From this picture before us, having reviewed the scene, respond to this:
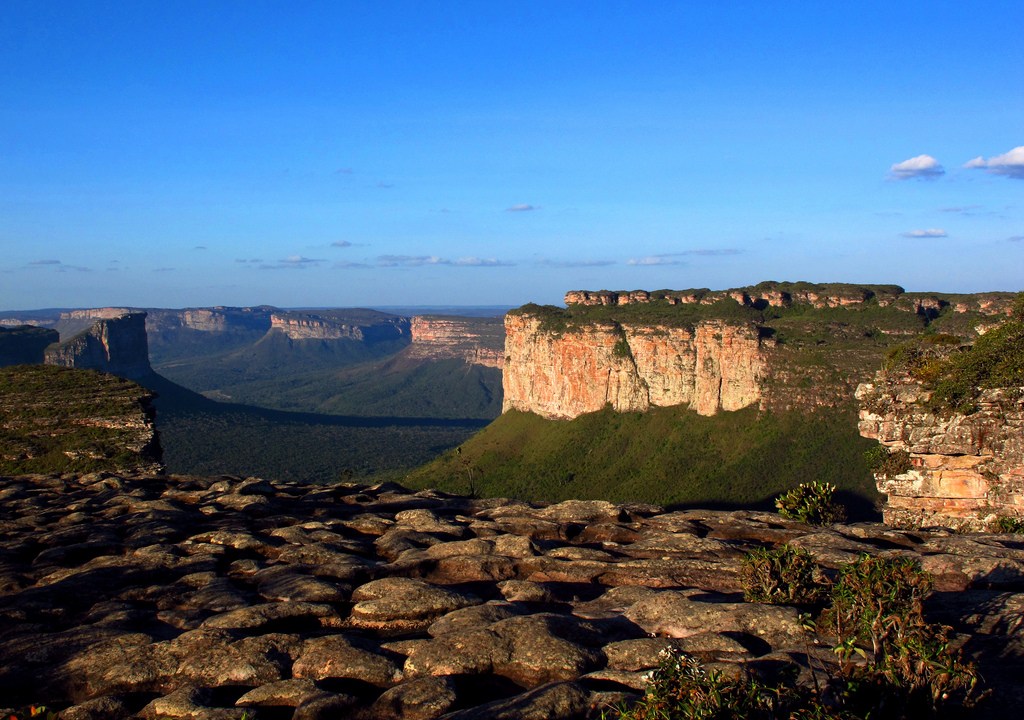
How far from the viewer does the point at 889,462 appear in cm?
2809

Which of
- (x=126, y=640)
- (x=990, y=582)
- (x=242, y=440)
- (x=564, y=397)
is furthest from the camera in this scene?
(x=242, y=440)

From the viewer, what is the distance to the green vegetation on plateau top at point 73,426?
38875mm

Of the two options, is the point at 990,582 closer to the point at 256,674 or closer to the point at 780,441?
the point at 256,674

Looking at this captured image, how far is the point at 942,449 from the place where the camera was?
87.9 feet

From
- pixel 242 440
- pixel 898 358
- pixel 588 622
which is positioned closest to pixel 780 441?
pixel 898 358

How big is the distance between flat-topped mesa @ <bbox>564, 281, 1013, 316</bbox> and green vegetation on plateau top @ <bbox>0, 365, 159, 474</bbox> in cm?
7200

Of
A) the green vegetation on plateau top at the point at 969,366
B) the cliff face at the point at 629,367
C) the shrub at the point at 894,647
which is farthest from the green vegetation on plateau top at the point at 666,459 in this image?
the shrub at the point at 894,647

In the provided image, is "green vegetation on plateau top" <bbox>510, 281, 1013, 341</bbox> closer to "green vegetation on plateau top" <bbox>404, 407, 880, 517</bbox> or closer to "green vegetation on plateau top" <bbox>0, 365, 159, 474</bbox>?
"green vegetation on plateau top" <bbox>404, 407, 880, 517</bbox>

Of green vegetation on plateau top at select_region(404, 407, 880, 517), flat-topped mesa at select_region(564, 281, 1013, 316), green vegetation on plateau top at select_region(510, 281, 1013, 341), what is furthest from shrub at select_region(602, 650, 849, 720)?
flat-topped mesa at select_region(564, 281, 1013, 316)

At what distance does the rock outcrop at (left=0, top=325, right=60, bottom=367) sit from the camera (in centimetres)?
12131

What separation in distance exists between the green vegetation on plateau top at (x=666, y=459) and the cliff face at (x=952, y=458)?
30.8 meters

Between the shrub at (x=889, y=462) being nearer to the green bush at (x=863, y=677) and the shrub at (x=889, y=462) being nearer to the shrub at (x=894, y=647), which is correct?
the green bush at (x=863, y=677)

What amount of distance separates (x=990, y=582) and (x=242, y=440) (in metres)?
112

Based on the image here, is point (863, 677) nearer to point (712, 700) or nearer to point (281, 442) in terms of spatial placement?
point (712, 700)
